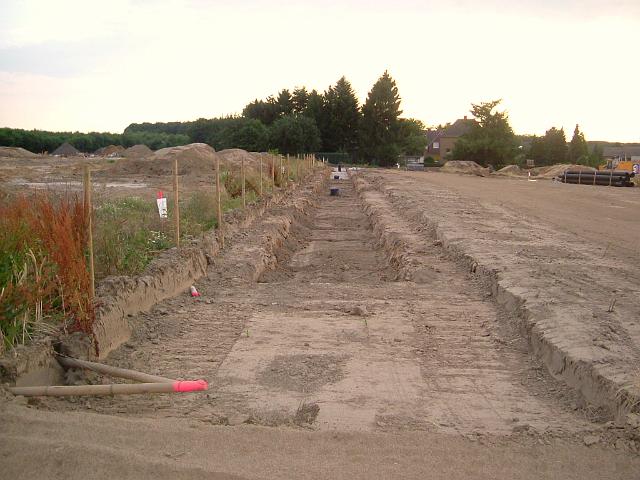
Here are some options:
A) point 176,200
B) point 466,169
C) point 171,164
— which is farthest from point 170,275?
point 466,169

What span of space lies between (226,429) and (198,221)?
9490 mm

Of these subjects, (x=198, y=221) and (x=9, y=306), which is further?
(x=198, y=221)

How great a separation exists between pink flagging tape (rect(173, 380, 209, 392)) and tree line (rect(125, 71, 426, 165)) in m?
73.4

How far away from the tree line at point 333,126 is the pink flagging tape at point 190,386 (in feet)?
241

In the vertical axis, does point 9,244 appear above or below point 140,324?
above

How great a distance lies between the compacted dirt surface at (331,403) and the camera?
13.5 feet

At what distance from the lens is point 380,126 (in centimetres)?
8250

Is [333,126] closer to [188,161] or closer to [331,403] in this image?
[188,161]

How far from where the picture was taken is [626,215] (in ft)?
72.1

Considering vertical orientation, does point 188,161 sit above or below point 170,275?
above

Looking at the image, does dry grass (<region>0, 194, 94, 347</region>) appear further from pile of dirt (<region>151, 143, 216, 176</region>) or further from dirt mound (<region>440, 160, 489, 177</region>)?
dirt mound (<region>440, 160, 489, 177</region>)

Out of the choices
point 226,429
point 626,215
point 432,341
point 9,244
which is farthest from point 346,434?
point 626,215

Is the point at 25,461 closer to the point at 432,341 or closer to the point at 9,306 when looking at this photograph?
the point at 9,306

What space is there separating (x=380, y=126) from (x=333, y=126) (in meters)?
6.53
